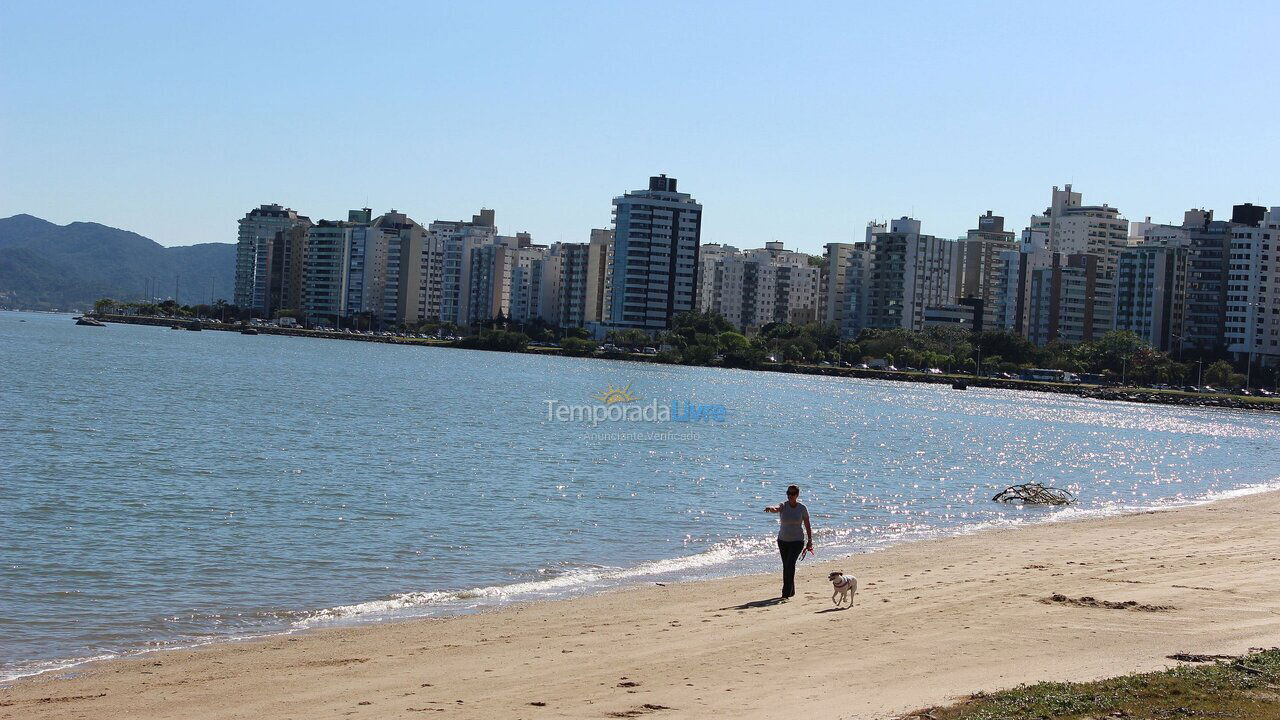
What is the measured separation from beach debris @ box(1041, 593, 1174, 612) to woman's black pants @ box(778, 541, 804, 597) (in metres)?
3.46

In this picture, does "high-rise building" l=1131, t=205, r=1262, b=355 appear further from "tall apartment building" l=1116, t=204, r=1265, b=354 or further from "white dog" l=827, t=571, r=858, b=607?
"white dog" l=827, t=571, r=858, b=607

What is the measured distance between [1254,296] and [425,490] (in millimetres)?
150841

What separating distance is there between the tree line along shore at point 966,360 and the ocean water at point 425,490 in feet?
197

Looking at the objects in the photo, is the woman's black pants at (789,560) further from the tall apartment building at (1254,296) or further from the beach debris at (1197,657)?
the tall apartment building at (1254,296)

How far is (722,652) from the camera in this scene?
1450cm

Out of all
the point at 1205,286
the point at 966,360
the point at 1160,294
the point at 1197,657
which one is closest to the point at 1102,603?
the point at 1197,657

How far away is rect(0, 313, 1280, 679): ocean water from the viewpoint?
1966cm

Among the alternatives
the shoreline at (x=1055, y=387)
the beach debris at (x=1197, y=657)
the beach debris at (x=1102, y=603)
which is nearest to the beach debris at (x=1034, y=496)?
the beach debris at (x=1102, y=603)

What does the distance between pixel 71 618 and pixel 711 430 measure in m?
47.7

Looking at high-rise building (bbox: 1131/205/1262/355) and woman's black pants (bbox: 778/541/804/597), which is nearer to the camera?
woman's black pants (bbox: 778/541/804/597)

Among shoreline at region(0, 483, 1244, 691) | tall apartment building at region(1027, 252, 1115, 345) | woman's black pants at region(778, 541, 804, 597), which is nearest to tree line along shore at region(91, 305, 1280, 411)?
tall apartment building at region(1027, 252, 1115, 345)

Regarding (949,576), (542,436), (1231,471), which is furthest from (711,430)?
(949,576)

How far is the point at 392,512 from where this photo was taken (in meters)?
29.8

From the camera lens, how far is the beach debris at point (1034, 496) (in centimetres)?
3672
